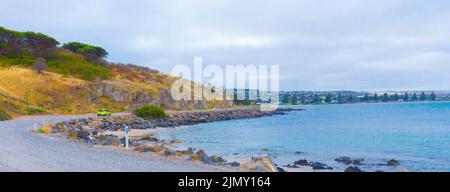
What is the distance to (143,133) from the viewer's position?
38406mm

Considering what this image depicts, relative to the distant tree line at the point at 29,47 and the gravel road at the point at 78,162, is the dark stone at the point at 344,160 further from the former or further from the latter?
→ the distant tree line at the point at 29,47

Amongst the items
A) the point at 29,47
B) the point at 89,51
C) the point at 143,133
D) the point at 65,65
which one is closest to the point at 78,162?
the point at 143,133

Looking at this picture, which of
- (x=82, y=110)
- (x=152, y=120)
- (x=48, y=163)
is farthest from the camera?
(x=82, y=110)

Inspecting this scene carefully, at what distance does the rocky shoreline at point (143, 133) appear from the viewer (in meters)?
16.5

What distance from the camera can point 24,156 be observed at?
14461 mm

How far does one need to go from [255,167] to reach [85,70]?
61120 mm

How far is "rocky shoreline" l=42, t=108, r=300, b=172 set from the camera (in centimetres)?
1655

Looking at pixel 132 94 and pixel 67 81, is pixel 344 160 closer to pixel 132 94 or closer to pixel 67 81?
pixel 132 94

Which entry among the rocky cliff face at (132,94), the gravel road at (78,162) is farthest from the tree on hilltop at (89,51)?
the gravel road at (78,162)

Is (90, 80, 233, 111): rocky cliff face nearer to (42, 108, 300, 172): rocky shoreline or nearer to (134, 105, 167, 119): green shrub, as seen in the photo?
(42, 108, 300, 172): rocky shoreline

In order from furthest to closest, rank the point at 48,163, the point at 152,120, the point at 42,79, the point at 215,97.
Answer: the point at 215,97
the point at 42,79
the point at 152,120
the point at 48,163

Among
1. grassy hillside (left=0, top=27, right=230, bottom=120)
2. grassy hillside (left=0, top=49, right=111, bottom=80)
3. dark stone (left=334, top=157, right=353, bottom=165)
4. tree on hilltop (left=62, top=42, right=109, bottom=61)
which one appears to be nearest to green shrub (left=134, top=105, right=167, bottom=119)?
grassy hillside (left=0, top=27, right=230, bottom=120)
